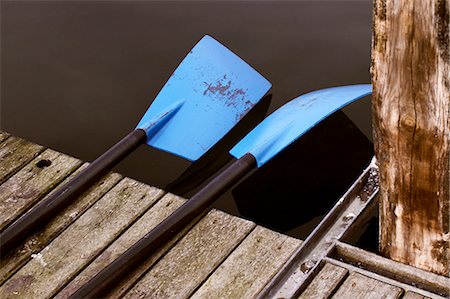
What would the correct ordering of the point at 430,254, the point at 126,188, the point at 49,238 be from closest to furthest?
the point at 430,254 → the point at 49,238 → the point at 126,188

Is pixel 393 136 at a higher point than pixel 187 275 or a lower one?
higher

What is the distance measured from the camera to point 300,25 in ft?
16.4

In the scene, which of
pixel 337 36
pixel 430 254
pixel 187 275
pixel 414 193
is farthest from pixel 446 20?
pixel 337 36

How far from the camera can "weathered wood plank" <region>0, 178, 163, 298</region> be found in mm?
2898

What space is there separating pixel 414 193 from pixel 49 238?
1506mm

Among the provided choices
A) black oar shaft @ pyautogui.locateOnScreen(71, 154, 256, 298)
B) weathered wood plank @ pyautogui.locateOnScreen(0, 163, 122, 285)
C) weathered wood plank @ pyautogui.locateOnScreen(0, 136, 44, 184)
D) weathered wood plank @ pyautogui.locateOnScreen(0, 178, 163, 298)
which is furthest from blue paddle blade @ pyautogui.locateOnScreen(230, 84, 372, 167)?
weathered wood plank @ pyautogui.locateOnScreen(0, 136, 44, 184)

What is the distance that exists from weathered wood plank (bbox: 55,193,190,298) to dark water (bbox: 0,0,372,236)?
49 cm

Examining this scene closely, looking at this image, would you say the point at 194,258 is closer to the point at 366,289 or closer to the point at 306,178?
the point at 366,289

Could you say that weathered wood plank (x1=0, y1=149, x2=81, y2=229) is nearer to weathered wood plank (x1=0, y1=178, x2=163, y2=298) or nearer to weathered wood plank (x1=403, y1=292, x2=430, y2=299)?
weathered wood plank (x1=0, y1=178, x2=163, y2=298)

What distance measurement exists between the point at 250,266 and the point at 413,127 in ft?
2.86

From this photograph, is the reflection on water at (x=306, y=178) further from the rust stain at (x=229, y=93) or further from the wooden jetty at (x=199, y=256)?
the wooden jetty at (x=199, y=256)

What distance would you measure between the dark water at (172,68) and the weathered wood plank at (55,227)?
0.52m

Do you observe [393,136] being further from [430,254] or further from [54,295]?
[54,295]

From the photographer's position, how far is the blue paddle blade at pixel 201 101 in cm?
380
